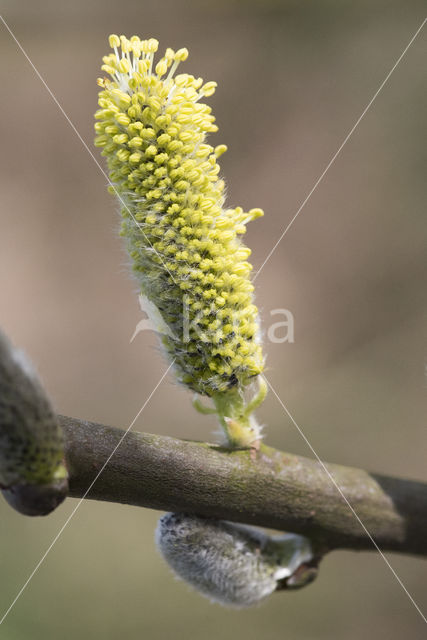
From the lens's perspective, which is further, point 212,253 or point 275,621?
point 275,621

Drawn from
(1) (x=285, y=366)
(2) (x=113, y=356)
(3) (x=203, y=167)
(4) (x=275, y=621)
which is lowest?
(4) (x=275, y=621)

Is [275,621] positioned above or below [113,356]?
below

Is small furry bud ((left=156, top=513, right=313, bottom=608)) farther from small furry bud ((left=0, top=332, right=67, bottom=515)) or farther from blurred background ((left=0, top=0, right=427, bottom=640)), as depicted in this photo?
blurred background ((left=0, top=0, right=427, bottom=640))

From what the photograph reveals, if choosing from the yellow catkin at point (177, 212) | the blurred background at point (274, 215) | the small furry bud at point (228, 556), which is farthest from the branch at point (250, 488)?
the blurred background at point (274, 215)

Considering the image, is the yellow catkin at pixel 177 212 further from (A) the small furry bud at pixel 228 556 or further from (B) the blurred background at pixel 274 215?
(B) the blurred background at pixel 274 215

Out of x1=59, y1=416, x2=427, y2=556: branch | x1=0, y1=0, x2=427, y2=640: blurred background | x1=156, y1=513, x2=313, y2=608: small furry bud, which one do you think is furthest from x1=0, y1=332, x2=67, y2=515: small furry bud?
x1=0, y1=0, x2=427, y2=640: blurred background

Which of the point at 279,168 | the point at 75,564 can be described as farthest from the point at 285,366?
the point at 75,564

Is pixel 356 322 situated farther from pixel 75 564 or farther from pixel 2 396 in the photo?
pixel 2 396
